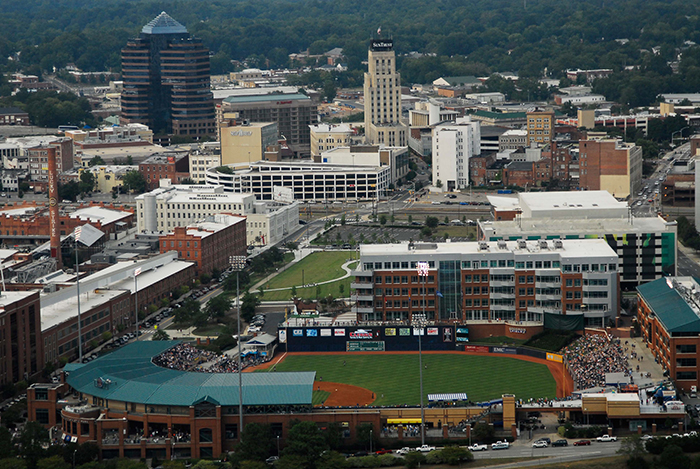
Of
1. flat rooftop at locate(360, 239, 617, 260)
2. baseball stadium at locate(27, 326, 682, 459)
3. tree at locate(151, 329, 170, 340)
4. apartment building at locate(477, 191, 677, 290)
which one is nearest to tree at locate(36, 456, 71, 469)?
baseball stadium at locate(27, 326, 682, 459)

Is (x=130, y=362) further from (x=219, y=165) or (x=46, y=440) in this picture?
(x=219, y=165)

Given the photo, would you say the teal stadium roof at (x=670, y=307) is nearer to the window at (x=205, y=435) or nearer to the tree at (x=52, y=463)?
the window at (x=205, y=435)

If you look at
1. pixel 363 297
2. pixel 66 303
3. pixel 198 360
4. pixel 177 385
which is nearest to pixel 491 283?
pixel 363 297

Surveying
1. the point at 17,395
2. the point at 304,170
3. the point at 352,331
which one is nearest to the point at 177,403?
the point at 17,395

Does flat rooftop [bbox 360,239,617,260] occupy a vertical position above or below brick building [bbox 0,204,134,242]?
above

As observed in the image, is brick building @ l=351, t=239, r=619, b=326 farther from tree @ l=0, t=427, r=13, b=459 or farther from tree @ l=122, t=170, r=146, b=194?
tree @ l=122, t=170, r=146, b=194

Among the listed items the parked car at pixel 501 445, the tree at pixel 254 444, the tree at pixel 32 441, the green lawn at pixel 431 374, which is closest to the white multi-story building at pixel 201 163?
the green lawn at pixel 431 374

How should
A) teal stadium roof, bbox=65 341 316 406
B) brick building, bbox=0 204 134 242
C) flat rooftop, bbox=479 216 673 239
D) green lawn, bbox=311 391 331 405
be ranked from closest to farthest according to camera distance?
teal stadium roof, bbox=65 341 316 406 < green lawn, bbox=311 391 331 405 < flat rooftop, bbox=479 216 673 239 < brick building, bbox=0 204 134 242
